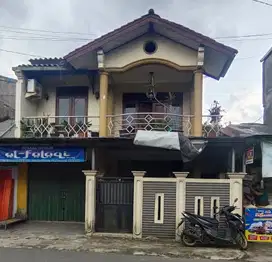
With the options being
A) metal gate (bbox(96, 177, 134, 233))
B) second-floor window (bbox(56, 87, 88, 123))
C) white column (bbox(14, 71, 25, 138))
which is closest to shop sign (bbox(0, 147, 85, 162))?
white column (bbox(14, 71, 25, 138))

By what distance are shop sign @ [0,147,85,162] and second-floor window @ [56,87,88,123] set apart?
3171mm

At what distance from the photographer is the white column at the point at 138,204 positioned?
35.1 feet

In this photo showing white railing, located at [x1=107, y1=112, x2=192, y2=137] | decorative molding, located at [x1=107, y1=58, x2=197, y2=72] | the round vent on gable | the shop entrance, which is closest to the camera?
white railing, located at [x1=107, y1=112, x2=192, y2=137]

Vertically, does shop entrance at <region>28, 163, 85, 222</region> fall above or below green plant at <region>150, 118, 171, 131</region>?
below

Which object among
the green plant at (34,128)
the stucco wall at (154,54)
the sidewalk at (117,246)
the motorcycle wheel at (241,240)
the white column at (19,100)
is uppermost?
the stucco wall at (154,54)

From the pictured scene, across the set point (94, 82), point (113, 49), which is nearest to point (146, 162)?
point (94, 82)

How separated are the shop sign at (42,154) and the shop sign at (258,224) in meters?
5.60

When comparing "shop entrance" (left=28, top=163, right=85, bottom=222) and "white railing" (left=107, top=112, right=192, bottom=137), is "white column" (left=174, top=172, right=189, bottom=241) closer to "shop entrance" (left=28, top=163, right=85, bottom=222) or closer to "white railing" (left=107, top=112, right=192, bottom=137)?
"white railing" (left=107, top=112, right=192, bottom=137)

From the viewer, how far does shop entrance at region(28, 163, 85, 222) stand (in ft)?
46.5

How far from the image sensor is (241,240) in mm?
9492

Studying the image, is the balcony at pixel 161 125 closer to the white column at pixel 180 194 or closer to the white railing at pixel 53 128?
the white railing at pixel 53 128

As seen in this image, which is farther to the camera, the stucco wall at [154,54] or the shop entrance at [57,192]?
the shop entrance at [57,192]

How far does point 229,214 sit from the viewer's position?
9570 millimetres

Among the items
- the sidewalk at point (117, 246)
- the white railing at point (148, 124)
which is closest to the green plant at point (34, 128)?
the white railing at point (148, 124)
